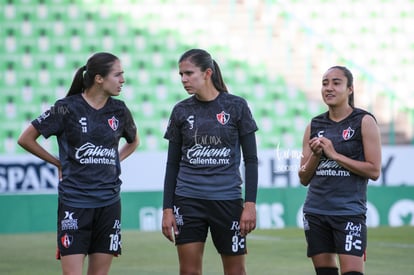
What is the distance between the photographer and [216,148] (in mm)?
6430

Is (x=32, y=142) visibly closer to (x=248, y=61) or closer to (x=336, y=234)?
(x=336, y=234)

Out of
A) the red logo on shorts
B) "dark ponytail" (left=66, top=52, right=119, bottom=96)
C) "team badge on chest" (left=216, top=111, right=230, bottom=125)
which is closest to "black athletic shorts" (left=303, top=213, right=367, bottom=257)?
"team badge on chest" (left=216, top=111, right=230, bottom=125)

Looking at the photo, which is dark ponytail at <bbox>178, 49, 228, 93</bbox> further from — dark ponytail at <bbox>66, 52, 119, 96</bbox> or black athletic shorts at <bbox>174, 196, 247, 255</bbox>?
black athletic shorts at <bbox>174, 196, 247, 255</bbox>

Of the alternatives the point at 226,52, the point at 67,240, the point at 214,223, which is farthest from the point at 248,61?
the point at 67,240

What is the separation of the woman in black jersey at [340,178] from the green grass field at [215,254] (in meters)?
3.79

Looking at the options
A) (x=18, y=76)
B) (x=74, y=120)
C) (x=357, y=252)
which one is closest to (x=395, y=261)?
(x=357, y=252)

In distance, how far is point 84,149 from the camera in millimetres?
6473

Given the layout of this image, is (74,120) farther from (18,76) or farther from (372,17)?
(372,17)

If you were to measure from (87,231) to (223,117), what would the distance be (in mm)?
1192

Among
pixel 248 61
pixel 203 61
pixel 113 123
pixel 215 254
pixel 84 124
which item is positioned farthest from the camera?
pixel 248 61

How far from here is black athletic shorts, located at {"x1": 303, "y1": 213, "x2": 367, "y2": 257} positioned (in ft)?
21.0

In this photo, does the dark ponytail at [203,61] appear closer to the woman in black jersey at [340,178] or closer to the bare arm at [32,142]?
the woman in black jersey at [340,178]

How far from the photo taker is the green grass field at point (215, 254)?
10.5 m

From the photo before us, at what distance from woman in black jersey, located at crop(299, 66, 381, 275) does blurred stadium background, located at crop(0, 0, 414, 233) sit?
9582 millimetres
